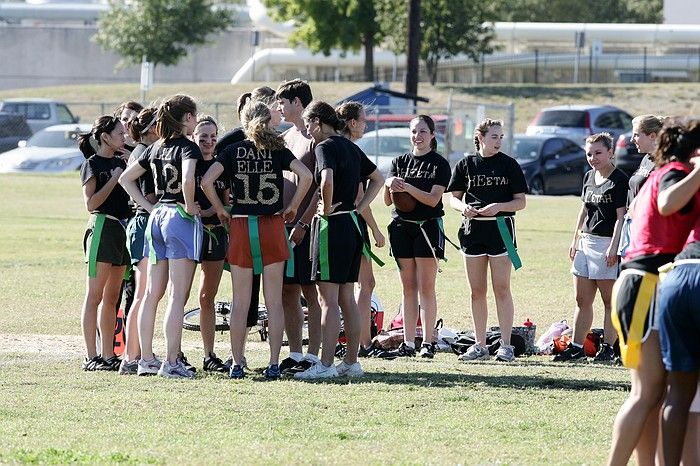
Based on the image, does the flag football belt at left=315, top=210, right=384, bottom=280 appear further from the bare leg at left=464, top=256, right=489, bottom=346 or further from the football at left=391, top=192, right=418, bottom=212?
the bare leg at left=464, top=256, right=489, bottom=346

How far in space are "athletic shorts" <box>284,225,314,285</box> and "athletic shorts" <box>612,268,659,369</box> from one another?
398 centimetres

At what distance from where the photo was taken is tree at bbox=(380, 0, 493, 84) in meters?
51.7

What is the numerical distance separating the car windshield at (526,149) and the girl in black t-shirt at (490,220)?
67.4 ft

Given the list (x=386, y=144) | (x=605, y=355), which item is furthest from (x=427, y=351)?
(x=386, y=144)

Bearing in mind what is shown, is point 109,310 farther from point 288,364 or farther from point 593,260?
point 593,260

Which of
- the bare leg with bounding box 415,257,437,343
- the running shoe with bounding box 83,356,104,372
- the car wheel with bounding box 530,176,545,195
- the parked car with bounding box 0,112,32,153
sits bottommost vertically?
the car wheel with bounding box 530,176,545,195

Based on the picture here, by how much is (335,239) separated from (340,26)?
152 ft

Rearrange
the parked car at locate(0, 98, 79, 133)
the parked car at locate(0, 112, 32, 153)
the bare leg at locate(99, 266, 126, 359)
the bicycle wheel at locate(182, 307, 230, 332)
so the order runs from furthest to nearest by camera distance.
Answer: the parked car at locate(0, 98, 79, 133) → the parked car at locate(0, 112, 32, 153) → the bicycle wheel at locate(182, 307, 230, 332) → the bare leg at locate(99, 266, 126, 359)

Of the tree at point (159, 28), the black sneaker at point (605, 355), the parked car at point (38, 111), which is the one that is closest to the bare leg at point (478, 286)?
the black sneaker at point (605, 355)

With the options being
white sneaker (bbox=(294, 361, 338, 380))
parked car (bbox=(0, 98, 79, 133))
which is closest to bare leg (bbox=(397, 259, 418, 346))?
white sneaker (bbox=(294, 361, 338, 380))

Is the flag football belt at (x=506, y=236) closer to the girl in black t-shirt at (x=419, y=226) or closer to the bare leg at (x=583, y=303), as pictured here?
the girl in black t-shirt at (x=419, y=226)

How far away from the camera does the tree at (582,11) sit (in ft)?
246

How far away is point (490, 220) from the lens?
411 inches

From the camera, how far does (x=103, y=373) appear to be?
937 centimetres
